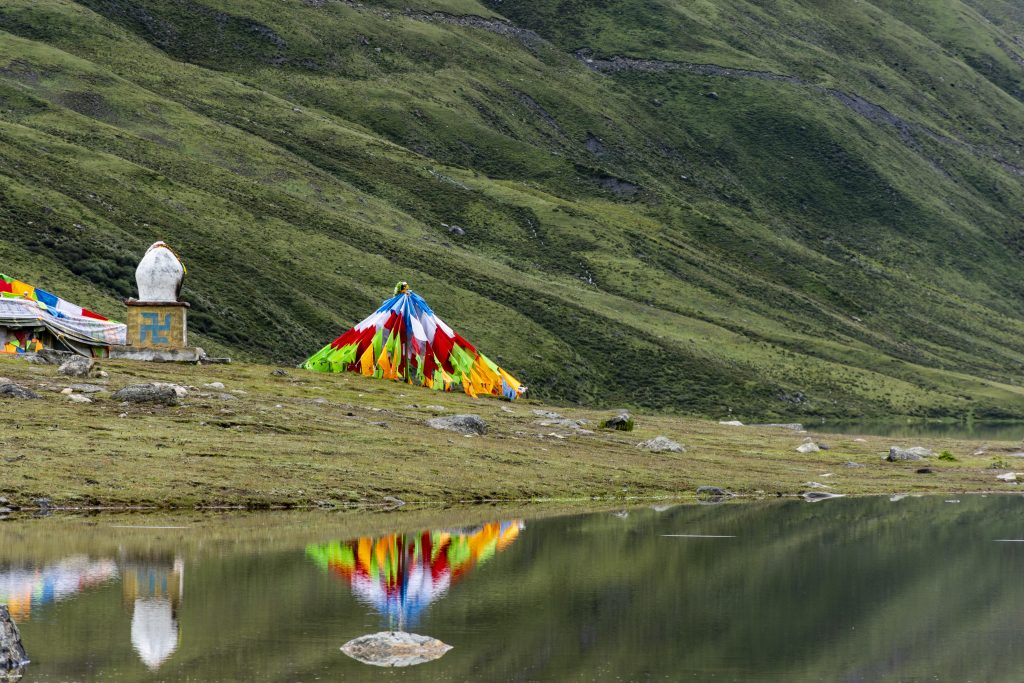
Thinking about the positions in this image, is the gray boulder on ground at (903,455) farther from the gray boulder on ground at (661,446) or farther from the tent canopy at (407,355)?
the tent canopy at (407,355)

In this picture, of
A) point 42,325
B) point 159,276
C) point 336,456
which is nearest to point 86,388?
point 336,456

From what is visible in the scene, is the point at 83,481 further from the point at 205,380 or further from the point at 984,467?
the point at 984,467

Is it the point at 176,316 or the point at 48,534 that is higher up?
the point at 176,316

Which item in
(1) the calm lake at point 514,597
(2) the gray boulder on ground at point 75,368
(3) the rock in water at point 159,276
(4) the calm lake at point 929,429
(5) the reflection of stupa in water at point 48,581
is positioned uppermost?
(3) the rock in water at point 159,276

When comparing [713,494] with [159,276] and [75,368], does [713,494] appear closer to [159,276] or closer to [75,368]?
[75,368]

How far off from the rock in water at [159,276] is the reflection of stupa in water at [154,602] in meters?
50.6

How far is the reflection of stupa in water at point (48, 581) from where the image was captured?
122 ft

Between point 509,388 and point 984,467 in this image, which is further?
point 509,388

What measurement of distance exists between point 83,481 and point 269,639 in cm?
2264

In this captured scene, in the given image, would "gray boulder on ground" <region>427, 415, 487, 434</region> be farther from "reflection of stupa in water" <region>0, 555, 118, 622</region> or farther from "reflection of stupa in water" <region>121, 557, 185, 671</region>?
"reflection of stupa in water" <region>0, 555, 118, 622</region>

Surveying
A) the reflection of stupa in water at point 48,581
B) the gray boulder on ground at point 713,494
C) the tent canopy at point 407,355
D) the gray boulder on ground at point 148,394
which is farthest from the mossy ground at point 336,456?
the reflection of stupa in water at point 48,581

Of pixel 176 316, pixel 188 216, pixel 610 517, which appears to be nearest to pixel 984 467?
pixel 610 517

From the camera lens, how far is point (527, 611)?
4066 cm

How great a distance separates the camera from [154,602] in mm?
38750
